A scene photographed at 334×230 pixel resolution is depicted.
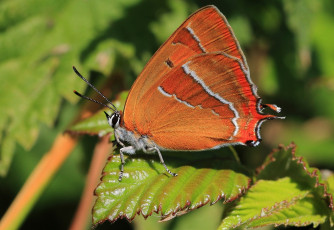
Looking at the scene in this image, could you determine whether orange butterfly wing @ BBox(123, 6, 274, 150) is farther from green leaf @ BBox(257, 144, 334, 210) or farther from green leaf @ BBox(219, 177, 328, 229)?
green leaf @ BBox(219, 177, 328, 229)

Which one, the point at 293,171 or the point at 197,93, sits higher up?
the point at 197,93

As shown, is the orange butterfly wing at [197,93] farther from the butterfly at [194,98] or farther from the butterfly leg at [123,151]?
the butterfly leg at [123,151]

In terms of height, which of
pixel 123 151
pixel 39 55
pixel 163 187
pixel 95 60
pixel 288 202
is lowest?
pixel 288 202

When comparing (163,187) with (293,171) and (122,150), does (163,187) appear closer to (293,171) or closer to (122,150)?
(122,150)

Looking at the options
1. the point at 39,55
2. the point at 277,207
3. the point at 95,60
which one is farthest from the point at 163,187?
the point at 39,55

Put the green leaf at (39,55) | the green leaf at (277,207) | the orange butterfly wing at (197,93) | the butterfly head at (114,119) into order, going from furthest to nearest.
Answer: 1. the green leaf at (39,55)
2. the butterfly head at (114,119)
3. the orange butterfly wing at (197,93)
4. the green leaf at (277,207)

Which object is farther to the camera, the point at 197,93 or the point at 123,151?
the point at 197,93

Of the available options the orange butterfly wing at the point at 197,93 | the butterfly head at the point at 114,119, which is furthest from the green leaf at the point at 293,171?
the butterfly head at the point at 114,119
